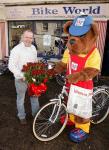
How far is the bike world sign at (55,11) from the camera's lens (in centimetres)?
1018

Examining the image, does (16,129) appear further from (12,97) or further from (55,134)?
(12,97)

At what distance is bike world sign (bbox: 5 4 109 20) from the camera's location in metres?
10.2

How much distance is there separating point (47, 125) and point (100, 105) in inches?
50.9

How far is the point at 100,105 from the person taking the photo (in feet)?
17.9

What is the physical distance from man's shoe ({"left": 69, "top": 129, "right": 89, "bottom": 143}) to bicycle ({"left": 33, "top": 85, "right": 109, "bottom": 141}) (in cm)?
22

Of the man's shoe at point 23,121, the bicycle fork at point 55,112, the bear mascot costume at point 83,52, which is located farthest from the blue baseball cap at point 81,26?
the man's shoe at point 23,121

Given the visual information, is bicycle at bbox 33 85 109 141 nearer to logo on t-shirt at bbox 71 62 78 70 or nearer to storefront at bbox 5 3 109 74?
logo on t-shirt at bbox 71 62 78 70

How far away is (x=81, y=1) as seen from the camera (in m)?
10.2

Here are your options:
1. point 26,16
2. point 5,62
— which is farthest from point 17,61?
point 26,16

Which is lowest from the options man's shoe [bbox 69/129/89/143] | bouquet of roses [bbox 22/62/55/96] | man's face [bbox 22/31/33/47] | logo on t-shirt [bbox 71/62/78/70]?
man's shoe [bbox 69/129/89/143]

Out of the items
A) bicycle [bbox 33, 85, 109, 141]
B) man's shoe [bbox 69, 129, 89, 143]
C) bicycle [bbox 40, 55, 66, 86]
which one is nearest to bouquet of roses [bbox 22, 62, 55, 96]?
bicycle [bbox 40, 55, 66, 86]

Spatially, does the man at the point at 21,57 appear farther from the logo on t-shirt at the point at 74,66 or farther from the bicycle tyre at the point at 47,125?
the logo on t-shirt at the point at 74,66

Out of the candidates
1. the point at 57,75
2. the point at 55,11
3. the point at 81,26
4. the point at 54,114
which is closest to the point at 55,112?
the point at 54,114

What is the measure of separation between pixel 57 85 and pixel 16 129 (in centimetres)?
379
